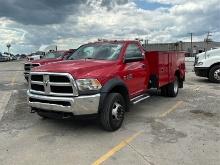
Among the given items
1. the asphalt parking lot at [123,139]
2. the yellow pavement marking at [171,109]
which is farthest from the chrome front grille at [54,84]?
the yellow pavement marking at [171,109]

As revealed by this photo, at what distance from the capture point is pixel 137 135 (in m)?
6.96

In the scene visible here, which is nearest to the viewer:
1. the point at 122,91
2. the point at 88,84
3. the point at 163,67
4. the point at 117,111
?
the point at 88,84

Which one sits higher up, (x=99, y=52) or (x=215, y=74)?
(x=99, y=52)

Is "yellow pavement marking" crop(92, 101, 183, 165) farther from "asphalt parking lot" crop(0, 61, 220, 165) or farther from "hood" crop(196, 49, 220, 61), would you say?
"hood" crop(196, 49, 220, 61)

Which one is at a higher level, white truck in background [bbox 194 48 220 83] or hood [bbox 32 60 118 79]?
hood [bbox 32 60 118 79]

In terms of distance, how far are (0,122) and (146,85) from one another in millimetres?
3703

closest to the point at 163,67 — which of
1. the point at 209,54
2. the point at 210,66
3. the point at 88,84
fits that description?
the point at 88,84

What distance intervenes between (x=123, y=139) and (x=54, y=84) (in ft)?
5.57

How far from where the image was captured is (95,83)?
6832mm

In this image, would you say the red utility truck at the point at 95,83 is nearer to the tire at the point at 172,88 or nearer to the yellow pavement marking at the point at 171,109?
the yellow pavement marking at the point at 171,109

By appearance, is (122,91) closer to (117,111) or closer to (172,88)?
(117,111)

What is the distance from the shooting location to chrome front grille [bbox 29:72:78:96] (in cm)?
668

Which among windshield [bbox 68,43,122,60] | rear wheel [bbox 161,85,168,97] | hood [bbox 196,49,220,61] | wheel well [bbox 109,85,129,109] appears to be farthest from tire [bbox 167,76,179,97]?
hood [bbox 196,49,220,61]

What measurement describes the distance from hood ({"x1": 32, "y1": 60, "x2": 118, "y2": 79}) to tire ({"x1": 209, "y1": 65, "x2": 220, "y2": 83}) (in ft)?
32.0
